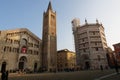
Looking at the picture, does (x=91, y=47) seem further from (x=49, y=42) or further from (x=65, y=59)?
(x=65, y=59)

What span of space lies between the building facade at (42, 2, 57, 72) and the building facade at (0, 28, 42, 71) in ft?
7.72

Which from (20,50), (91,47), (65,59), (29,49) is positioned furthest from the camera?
(65,59)

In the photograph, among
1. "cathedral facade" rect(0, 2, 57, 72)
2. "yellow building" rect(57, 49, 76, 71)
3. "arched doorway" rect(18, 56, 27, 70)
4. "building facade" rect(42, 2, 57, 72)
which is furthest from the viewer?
"yellow building" rect(57, 49, 76, 71)

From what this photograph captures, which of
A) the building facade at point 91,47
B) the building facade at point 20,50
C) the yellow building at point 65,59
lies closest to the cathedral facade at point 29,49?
the building facade at point 20,50

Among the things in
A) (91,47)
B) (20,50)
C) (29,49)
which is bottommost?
(20,50)

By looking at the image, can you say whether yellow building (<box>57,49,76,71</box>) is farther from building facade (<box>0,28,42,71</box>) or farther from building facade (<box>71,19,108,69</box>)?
building facade (<box>0,28,42,71</box>)

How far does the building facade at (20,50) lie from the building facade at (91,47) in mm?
18514

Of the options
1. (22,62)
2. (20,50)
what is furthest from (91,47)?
(20,50)

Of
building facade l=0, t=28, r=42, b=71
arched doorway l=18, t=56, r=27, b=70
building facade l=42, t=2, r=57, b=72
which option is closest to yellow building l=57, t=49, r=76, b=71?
building facade l=42, t=2, r=57, b=72

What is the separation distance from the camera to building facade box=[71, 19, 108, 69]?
5038cm

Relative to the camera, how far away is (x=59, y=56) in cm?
7112

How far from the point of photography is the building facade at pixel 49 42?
148ft

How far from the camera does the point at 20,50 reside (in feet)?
136

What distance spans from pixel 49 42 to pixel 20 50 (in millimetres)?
10925
